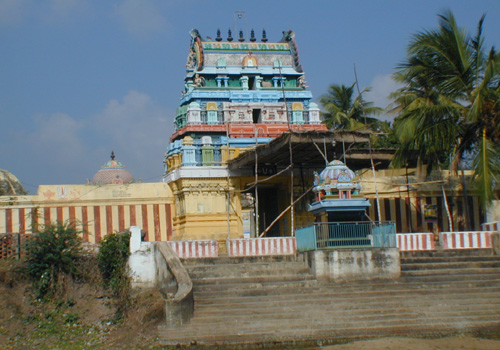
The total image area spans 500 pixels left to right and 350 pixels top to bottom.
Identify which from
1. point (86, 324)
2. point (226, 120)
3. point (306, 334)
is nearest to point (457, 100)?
point (226, 120)

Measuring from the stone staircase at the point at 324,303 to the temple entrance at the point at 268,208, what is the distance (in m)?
8.57

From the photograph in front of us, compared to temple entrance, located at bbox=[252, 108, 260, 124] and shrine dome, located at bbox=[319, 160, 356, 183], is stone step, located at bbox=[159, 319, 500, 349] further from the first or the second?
temple entrance, located at bbox=[252, 108, 260, 124]

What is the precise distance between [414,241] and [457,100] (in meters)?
5.65

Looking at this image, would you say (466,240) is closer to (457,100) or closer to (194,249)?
(457,100)

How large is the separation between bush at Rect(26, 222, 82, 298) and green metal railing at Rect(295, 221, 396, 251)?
21.3 feet

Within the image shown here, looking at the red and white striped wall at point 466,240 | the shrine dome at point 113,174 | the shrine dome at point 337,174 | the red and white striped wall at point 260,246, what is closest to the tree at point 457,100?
the red and white striped wall at point 466,240

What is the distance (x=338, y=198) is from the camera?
61.9 ft

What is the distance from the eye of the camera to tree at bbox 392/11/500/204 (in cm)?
2039

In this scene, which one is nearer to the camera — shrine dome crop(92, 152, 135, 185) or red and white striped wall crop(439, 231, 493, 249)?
red and white striped wall crop(439, 231, 493, 249)

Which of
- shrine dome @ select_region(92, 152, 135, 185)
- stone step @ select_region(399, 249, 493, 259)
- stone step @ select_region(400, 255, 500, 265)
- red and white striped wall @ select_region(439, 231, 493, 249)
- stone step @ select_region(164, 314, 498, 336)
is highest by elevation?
shrine dome @ select_region(92, 152, 135, 185)

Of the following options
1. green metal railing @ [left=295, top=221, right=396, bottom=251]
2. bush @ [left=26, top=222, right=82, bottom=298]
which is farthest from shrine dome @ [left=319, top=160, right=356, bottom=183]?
bush @ [left=26, top=222, right=82, bottom=298]

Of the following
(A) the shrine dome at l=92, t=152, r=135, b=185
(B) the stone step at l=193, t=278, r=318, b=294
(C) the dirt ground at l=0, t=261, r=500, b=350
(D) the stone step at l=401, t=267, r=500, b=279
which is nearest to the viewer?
(C) the dirt ground at l=0, t=261, r=500, b=350

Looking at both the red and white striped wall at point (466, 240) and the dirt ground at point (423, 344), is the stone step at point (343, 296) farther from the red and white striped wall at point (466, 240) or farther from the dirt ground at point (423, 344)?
the red and white striped wall at point (466, 240)

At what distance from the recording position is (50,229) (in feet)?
59.7
